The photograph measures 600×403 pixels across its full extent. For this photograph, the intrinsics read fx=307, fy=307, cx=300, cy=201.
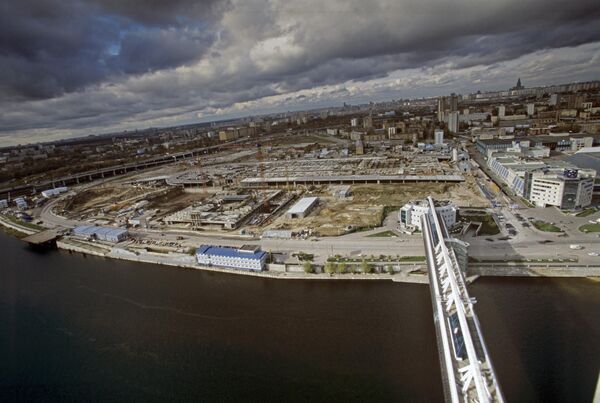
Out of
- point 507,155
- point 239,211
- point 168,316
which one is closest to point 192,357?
point 168,316

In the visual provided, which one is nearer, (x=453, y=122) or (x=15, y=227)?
(x=15, y=227)

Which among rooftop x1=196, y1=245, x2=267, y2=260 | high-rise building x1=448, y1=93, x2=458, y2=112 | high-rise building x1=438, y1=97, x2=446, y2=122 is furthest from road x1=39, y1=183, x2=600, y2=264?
high-rise building x1=438, y1=97, x2=446, y2=122

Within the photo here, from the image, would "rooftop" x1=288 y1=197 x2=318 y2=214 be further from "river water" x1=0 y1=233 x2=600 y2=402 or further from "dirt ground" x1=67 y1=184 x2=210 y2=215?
"dirt ground" x1=67 y1=184 x2=210 y2=215

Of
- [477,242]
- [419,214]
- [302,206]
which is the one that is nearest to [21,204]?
[302,206]

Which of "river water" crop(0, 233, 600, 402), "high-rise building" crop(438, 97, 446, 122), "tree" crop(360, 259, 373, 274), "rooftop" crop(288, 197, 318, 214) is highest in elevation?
"high-rise building" crop(438, 97, 446, 122)

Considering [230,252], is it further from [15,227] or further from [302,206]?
[15,227]

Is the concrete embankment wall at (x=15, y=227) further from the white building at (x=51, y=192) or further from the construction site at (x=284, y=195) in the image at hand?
the white building at (x=51, y=192)
